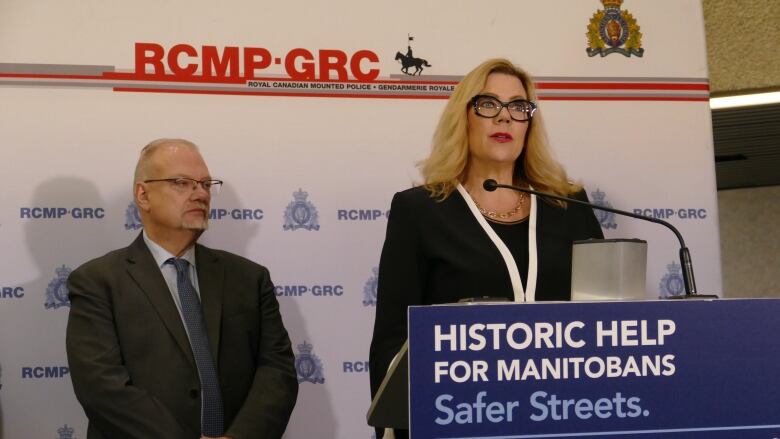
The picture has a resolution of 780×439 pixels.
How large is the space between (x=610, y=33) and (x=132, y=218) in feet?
6.86

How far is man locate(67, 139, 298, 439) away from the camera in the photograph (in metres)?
3.14

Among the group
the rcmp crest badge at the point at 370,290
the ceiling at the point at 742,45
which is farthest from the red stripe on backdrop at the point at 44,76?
the ceiling at the point at 742,45

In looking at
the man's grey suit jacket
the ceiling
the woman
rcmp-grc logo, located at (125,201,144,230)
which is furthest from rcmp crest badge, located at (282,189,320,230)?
the ceiling

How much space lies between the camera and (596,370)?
1.75 m

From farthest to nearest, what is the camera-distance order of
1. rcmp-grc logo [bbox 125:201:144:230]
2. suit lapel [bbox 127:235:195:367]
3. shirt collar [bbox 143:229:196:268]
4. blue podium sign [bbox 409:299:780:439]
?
rcmp-grc logo [bbox 125:201:144:230] → shirt collar [bbox 143:229:196:268] → suit lapel [bbox 127:235:195:367] → blue podium sign [bbox 409:299:780:439]

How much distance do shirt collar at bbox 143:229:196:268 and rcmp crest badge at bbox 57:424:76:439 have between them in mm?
769

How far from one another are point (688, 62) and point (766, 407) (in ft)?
8.54

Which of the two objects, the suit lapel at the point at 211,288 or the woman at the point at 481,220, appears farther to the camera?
the suit lapel at the point at 211,288

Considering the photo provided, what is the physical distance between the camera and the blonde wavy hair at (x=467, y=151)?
9.35 ft

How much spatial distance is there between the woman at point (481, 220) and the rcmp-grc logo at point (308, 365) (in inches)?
45.1

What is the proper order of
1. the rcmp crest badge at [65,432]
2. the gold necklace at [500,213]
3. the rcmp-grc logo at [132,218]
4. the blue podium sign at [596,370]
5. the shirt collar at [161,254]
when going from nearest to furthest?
the blue podium sign at [596,370] → the gold necklace at [500,213] → the shirt collar at [161,254] → the rcmp crest badge at [65,432] → the rcmp-grc logo at [132,218]

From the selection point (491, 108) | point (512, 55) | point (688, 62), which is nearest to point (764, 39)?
point (688, 62)

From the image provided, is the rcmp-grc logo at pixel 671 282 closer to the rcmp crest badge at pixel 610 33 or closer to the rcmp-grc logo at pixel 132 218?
the rcmp crest badge at pixel 610 33

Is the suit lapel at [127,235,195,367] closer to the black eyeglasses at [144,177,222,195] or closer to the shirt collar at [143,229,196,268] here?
the shirt collar at [143,229,196,268]
